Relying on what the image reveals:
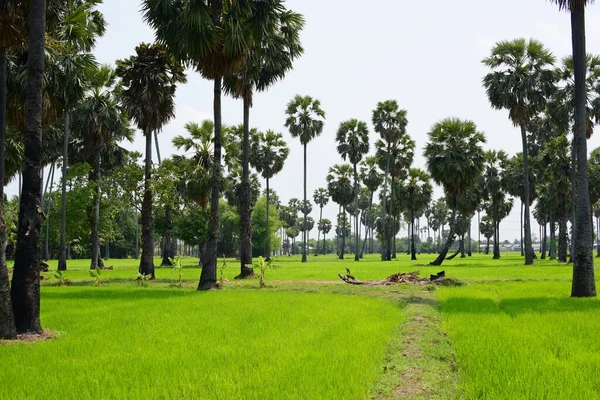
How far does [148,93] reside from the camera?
26188mm

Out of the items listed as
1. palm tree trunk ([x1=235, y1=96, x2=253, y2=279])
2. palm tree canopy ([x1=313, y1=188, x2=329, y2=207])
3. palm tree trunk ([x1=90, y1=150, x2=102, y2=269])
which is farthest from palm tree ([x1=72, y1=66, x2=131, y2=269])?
palm tree canopy ([x1=313, y1=188, x2=329, y2=207])

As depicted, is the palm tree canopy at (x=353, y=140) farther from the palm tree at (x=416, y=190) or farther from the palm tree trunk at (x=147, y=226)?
the palm tree trunk at (x=147, y=226)

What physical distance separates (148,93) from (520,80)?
31006mm

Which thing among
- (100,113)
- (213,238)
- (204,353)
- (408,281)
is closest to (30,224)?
(204,353)

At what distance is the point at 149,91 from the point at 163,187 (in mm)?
5375

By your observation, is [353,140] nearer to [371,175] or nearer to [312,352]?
[371,175]

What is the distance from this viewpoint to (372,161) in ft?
235

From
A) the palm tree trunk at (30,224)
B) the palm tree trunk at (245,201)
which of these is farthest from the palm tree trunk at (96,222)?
the palm tree trunk at (30,224)

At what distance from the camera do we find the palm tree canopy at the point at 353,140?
62.7 m

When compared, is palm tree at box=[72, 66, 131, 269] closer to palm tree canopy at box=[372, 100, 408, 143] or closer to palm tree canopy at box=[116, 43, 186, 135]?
palm tree canopy at box=[116, 43, 186, 135]

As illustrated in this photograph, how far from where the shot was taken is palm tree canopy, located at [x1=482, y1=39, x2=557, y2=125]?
1577 inches

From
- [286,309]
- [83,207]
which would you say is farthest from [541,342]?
[83,207]

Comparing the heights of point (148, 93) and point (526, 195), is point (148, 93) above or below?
above

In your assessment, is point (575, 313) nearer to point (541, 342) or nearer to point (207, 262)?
point (541, 342)
